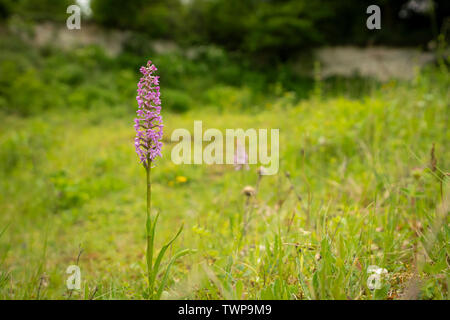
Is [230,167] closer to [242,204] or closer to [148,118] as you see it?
[242,204]

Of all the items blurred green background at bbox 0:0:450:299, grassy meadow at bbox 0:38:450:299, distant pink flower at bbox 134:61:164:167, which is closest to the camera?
distant pink flower at bbox 134:61:164:167

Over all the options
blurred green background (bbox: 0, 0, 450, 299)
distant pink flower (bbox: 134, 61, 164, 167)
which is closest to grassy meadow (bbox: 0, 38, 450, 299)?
blurred green background (bbox: 0, 0, 450, 299)

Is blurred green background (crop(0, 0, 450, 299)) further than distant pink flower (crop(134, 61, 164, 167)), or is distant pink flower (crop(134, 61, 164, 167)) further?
blurred green background (crop(0, 0, 450, 299))

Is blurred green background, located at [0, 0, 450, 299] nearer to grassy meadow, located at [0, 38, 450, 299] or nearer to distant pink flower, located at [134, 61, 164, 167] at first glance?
grassy meadow, located at [0, 38, 450, 299]

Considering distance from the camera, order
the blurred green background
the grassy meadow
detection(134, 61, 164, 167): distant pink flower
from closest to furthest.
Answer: detection(134, 61, 164, 167): distant pink flower
the grassy meadow
the blurred green background

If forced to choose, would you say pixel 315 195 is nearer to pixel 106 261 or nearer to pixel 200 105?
pixel 106 261

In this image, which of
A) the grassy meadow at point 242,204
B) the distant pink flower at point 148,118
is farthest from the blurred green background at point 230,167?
the distant pink flower at point 148,118

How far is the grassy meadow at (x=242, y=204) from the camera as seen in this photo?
1291mm

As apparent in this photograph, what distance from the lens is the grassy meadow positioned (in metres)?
1.29

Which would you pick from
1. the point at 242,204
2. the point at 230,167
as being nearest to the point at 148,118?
the point at 242,204

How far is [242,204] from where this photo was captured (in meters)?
2.64

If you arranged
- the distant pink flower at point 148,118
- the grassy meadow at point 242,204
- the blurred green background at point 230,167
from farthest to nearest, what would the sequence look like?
the blurred green background at point 230,167, the grassy meadow at point 242,204, the distant pink flower at point 148,118

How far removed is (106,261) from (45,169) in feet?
9.11

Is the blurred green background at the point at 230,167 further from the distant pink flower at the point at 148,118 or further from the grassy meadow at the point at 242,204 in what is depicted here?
the distant pink flower at the point at 148,118
